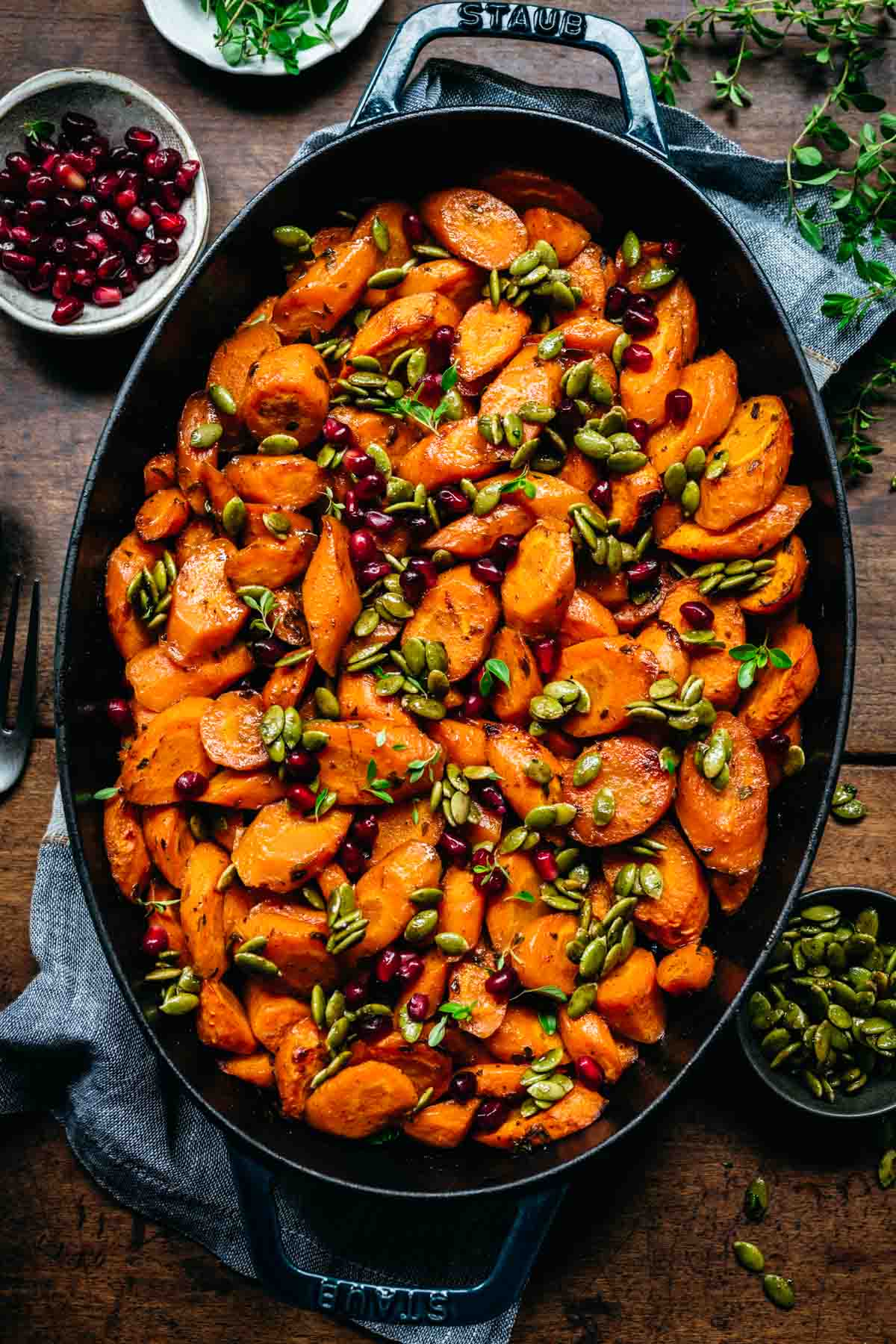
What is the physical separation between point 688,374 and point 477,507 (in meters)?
0.60

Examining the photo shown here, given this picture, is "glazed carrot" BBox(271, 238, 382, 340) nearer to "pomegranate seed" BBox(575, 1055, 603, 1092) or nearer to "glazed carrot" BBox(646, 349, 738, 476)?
"glazed carrot" BBox(646, 349, 738, 476)

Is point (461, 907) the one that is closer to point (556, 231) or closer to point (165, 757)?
point (165, 757)

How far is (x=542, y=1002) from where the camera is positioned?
8.19 ft

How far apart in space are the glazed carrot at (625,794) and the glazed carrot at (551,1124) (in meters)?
0.56

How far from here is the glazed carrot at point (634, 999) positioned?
8.02 ft

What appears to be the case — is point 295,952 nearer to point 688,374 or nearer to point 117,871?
point 117,871

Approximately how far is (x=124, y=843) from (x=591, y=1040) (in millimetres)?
1104

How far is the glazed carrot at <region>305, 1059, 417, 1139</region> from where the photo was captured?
2.35 m

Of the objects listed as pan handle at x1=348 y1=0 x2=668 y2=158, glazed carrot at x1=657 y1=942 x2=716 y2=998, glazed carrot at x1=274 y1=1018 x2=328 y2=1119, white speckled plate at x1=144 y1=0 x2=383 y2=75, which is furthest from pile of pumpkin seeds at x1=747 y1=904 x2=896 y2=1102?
white speckled plate at x1=144 y1=0 x2=383 y2=75

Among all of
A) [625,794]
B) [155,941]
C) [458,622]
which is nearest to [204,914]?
[155,941]

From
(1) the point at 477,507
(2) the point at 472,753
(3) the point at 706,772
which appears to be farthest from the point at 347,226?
(3) the point at 706,772

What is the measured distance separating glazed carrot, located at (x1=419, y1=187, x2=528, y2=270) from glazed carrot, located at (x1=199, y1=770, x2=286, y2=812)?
1279 millimetres

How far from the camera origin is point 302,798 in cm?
239

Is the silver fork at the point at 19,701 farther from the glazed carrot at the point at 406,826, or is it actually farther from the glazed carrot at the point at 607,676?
the glazed carrot at the point at 607,676
